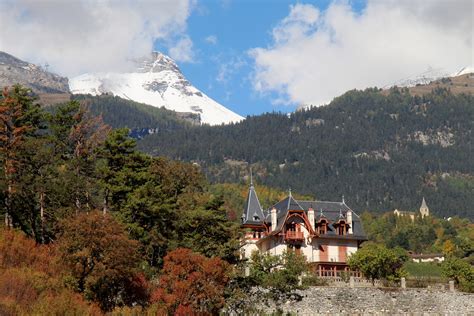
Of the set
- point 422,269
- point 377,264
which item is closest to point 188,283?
point 377,264

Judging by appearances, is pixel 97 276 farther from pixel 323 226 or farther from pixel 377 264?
pixel 323 226

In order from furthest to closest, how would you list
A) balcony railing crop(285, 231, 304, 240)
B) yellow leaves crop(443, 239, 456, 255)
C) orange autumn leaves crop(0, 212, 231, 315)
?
yellow leaves crop(443, 239, 456, 255) < balcony railing crop(285, 231, 304, 240) < orange autumn leaves crop(0, 212, 231, 315)

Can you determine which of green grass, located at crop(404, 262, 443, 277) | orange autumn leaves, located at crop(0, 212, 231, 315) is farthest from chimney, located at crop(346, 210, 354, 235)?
orange autumn leaves, located at crop(0, 212, 231, 315)

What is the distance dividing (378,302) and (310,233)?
19.6m

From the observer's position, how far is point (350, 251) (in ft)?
280

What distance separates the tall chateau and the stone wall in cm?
1515

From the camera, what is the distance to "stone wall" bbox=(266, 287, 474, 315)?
206 feet

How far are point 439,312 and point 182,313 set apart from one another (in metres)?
23.8

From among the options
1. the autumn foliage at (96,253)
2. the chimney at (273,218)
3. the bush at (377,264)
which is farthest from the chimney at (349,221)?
the autumn foliage at (96,253)

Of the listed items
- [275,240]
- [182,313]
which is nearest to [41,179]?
[182,313]

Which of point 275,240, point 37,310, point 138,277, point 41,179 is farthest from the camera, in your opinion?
point 275,240

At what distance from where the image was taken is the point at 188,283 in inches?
2120

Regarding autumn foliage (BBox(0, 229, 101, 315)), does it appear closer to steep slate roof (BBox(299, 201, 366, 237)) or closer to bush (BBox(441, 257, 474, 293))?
bush (BBox(441, 257, 474, 293))

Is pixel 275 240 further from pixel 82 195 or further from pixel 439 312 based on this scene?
pixel 82 195
